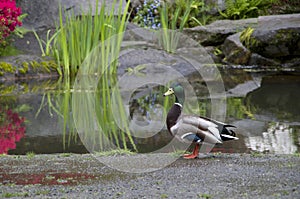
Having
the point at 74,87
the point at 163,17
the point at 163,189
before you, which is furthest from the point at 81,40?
the point at 163,189

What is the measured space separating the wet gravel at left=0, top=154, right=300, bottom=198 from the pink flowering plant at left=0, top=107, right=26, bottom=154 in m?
1.38

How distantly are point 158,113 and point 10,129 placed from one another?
2.39 meters

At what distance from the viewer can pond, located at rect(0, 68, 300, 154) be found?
7.21 meters

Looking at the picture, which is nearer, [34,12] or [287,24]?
[287,24]

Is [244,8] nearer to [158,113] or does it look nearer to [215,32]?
[215,32]

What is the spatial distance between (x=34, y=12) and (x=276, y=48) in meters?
6.97

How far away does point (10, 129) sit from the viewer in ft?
27.3

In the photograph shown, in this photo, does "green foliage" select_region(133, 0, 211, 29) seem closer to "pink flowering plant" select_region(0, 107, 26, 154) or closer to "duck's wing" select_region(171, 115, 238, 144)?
"pink flowering plant" select_region(0, 107, 26, 154)

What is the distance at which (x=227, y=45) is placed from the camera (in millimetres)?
15180

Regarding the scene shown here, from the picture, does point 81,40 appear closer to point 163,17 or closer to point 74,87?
point 74,87

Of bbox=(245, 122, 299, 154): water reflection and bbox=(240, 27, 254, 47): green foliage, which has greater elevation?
bbox=(240, 27, 254, 47): green foliage

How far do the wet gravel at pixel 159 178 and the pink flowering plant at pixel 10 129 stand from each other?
1.38 meters

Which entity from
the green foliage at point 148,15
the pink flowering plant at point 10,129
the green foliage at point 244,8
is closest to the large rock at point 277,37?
the green foliage at point 244,8

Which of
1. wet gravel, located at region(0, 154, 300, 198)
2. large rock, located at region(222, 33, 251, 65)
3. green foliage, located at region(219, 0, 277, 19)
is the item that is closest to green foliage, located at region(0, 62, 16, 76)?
large rock, located at region(222, 33, 251, 65)
